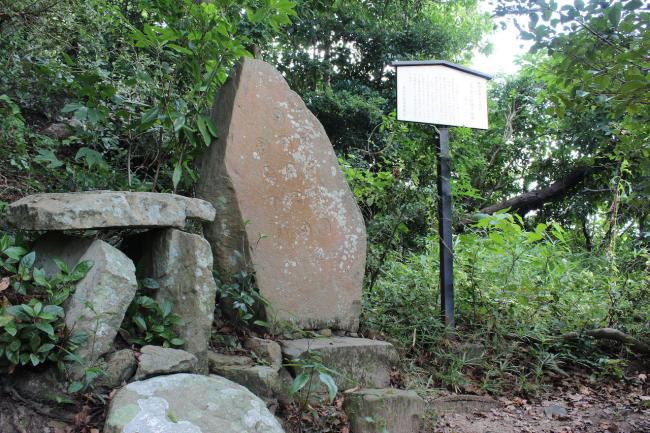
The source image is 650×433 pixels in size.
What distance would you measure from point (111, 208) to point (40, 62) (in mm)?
2319

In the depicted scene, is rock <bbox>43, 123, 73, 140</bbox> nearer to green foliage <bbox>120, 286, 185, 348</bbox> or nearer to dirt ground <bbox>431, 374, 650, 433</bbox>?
green foliage <bbox>120, 286, 185, 348</bbox>

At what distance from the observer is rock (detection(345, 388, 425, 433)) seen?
106 inches

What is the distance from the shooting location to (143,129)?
10.5 ft

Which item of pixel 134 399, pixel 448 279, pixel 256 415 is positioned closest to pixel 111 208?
pixel 134 399

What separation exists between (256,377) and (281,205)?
1.13 metres

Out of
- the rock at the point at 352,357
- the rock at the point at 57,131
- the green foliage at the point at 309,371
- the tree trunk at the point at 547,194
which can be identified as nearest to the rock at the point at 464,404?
the rock at the point at 352,357

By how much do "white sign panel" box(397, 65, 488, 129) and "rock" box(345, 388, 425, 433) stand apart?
89.5 inches

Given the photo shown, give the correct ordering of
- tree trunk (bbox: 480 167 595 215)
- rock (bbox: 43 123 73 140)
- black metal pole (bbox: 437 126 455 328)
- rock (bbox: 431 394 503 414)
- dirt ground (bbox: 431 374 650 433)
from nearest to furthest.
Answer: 1. dirt ground (bbox: 431 374 650 433)
2. rock (bbox: 431 394 503 414)
3. black metal pole (bbox: 437 126 455 328)
4. rock (bbox: 43 123 73 140)
5. tree trunk (bbox: 480 167 595 215)

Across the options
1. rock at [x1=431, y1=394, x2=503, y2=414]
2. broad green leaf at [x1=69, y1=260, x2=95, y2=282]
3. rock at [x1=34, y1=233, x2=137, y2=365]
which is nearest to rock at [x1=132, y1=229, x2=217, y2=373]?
rock at [x1=34, y1=233, x2=137, y2=365]

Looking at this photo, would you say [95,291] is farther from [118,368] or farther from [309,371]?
[309,371]

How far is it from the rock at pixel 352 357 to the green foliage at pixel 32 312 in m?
1.21

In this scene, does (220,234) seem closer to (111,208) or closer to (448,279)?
(111,208)

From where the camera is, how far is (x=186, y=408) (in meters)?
2.12

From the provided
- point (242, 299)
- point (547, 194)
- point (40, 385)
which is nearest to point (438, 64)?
point (242, 299)
